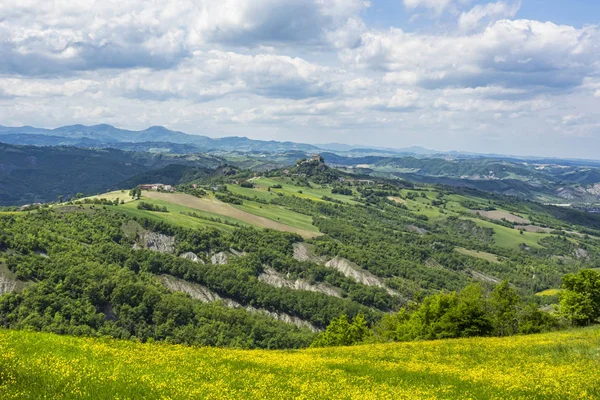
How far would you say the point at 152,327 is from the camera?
448ft

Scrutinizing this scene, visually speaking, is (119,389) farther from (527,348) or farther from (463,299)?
(463,299)

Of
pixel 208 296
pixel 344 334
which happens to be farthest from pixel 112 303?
pixel 344 334

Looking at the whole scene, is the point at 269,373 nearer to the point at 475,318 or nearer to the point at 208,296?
the point at 475,318

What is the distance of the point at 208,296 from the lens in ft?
629

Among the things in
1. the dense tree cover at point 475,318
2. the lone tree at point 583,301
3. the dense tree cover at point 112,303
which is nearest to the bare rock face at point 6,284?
the dense tree cover at point 112,303

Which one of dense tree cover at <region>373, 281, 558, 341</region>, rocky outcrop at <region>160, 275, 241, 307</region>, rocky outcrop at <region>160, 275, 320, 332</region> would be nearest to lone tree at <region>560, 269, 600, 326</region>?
dense tree cover at <region>373, 281, 558, 341</region>

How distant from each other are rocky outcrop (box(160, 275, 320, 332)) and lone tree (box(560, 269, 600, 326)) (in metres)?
133

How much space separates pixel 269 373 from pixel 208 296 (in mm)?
176125

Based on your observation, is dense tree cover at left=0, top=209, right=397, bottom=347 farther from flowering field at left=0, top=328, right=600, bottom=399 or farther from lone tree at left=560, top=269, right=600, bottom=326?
flowering field at left=0, top=328, right=600, bottom=399

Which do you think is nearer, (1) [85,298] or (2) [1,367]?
(2) [1,367]

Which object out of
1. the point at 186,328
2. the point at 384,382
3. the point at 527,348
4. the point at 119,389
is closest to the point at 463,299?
the point at 527,348

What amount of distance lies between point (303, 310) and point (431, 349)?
157 meters

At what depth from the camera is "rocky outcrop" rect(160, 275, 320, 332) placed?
186625mm

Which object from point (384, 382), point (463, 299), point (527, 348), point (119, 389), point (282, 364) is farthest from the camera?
point (463, 299)
